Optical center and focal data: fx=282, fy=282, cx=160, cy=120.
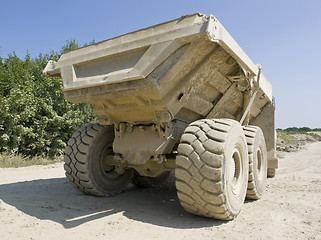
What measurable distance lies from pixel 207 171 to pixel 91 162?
200 centimetres

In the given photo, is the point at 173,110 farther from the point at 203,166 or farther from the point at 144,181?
the point at 144,181

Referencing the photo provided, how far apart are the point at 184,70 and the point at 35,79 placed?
39.9 feet

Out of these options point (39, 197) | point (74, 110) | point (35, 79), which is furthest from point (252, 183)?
point (35, 79)

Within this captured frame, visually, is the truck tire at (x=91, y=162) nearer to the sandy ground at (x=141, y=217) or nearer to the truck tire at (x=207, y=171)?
the sandy ground at (x=141, y=217)

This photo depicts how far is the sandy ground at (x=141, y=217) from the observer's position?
2.82 meters

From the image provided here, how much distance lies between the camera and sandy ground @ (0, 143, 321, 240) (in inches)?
111

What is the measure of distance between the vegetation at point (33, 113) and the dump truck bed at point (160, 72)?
7.69 metres

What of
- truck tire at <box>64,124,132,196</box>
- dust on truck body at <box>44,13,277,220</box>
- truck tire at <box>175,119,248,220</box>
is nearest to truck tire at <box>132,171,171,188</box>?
dust on truck body at <box>44,13,277,220</box>

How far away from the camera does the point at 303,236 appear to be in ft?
8.93

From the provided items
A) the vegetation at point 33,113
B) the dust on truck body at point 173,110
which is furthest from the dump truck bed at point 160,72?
the vegetation at point 33,113

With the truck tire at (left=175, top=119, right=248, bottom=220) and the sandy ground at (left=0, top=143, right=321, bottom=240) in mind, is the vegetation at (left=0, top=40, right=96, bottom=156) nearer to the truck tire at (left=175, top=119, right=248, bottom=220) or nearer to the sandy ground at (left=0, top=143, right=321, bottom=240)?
the sandy ground at (left=0, top=143, right=321, bottom=240)

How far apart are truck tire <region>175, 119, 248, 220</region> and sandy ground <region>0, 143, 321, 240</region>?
0.64 ft

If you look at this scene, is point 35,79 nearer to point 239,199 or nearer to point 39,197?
point 39,197

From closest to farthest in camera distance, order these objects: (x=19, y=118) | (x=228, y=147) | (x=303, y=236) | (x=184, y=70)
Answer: (x=303, y=236)
(x=228, y=147)
(x=184, y=70)
(x=19, y=118)
